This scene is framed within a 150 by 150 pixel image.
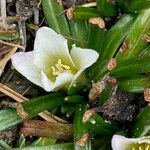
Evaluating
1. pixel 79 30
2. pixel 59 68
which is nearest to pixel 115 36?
pixel 79 30

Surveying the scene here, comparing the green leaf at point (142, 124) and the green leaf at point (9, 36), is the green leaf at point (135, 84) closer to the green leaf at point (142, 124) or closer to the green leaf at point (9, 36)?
the green leaf at point (142, 124)

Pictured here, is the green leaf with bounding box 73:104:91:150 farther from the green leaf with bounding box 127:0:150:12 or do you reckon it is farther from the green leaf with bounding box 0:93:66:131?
the green leaf with bounding box 127:0:150:12

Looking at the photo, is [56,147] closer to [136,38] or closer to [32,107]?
[32,107]

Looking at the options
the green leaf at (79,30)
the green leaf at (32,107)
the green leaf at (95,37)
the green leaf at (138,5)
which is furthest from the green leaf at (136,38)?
the green leaf at (32,107)

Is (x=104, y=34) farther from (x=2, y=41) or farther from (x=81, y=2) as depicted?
(x=2, y=41)

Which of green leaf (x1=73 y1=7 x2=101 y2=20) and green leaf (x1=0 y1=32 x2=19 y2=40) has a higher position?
green leaf (x1=73 y1=7 x2=101 y2=20)

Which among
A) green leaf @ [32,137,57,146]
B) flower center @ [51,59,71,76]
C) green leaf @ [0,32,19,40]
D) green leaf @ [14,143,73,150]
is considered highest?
green leaf @ [0,32,19,40]

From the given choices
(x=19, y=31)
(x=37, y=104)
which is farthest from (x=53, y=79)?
(x=19, y=31)

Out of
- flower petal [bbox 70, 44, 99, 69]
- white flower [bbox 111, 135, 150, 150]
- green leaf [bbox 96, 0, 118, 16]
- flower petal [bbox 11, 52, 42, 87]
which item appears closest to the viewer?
white flower [bbox 111, 135, 150, 150]

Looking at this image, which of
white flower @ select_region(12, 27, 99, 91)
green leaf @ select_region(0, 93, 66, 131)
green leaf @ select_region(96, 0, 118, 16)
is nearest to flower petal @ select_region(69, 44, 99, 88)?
white flower @ select_region(12, 27, 99, 91)
